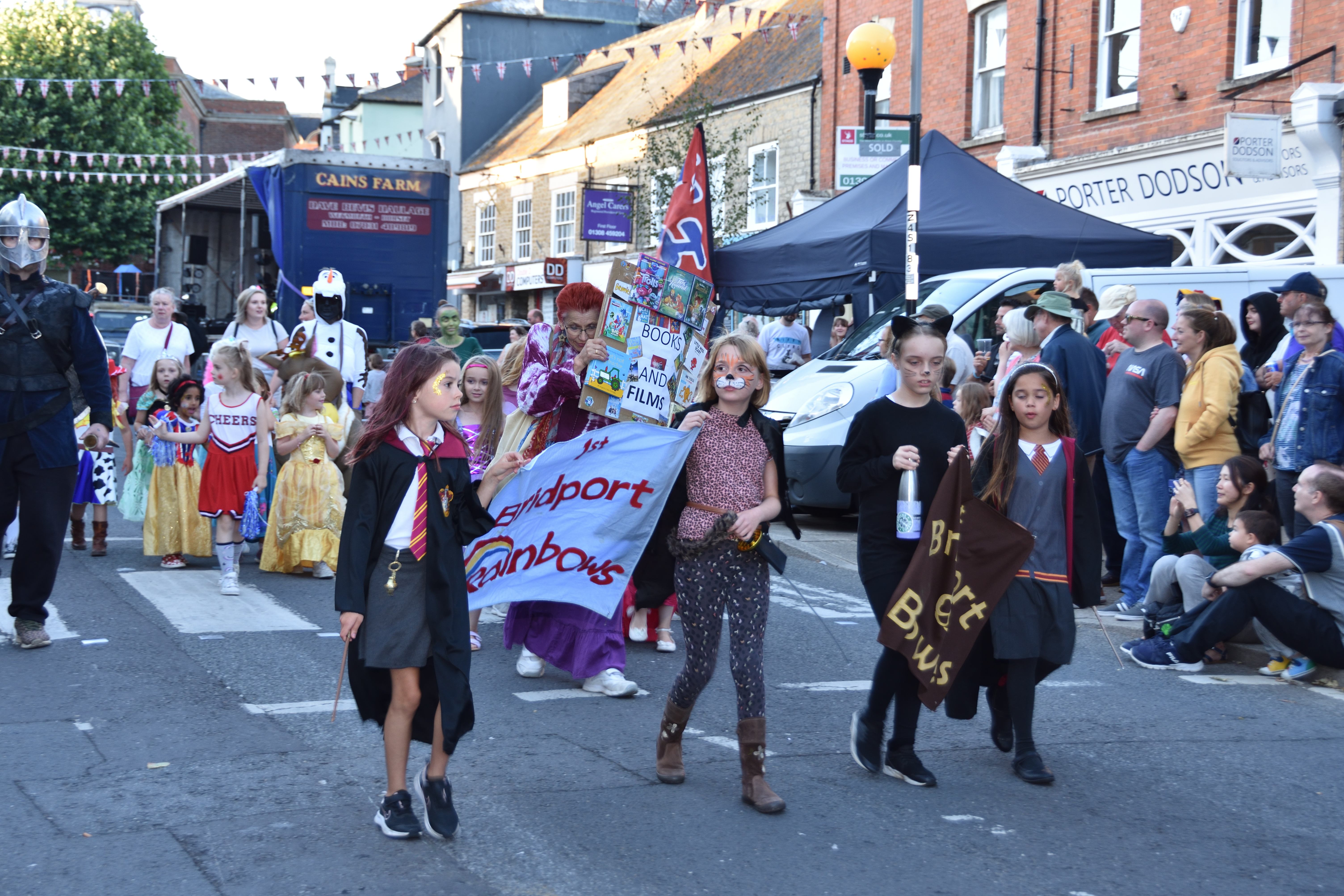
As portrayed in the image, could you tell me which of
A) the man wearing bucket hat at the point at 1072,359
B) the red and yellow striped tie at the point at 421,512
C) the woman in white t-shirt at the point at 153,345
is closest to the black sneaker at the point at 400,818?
the red and yellow striped tie at the point at 421,512

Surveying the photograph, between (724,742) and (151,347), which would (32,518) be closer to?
(724,742)

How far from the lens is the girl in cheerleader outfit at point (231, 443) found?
890 cm

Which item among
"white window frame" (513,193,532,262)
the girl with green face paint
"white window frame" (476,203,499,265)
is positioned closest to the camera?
the girl with green face paint

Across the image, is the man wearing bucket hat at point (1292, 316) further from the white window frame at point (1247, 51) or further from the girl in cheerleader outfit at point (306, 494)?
the white window frame at point (1247, 51)

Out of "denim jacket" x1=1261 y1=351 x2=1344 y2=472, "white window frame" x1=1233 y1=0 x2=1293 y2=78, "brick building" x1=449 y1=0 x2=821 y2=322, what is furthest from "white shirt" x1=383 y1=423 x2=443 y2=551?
"brick building" x1=449 y1=0 x2=821 y2=322

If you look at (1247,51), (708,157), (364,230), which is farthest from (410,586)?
(708,157)

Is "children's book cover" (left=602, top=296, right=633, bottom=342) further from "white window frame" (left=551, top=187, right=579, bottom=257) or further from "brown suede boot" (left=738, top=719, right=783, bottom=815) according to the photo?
"white window frame" (left=551, top=187, right=579, bottom=257)

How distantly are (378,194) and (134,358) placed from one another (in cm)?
617

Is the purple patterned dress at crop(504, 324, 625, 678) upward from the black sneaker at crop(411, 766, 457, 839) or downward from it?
upward

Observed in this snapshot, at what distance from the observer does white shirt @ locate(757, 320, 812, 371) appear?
17328 mm

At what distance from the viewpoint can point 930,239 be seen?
13.8 metres

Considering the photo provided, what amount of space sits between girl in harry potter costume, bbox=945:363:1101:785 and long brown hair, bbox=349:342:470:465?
2.14 meters

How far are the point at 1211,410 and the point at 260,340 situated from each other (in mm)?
7094

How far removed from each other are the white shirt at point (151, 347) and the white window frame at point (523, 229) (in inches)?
1107
